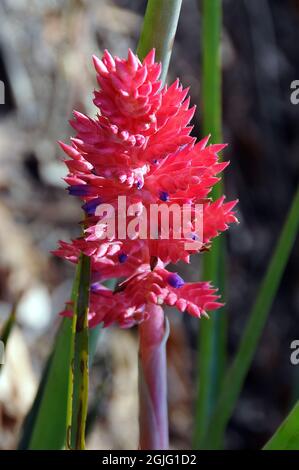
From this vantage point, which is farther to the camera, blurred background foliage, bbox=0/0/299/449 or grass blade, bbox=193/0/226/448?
blurred background foliage, bbox=0/0/299/449

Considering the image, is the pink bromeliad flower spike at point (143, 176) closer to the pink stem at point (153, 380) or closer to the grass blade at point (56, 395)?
the pink stem at point (153, 380)

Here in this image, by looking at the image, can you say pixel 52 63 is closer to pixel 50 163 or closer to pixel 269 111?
pixel 50 163

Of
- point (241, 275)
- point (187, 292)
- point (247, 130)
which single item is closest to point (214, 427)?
point (187, 292)

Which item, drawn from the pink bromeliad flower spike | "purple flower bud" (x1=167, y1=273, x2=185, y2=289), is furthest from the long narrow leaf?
"purple flower bud" (x1=167, y1=273, x2=185, y2=289)

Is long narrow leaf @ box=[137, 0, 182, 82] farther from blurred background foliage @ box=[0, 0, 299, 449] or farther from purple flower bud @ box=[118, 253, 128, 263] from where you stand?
blurred background foliage @ box=[0, 0, 299, 449]

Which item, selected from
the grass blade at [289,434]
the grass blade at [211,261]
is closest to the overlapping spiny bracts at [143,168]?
the grass blade at [289,434]
